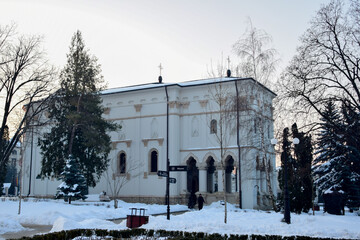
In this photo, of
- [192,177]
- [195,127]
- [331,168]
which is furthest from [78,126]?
[331,168]

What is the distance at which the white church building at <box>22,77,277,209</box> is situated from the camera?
33438 mm

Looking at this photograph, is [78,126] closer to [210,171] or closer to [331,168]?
[210,171]

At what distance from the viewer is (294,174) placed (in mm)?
24516

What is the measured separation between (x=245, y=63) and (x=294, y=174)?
26.0 feet

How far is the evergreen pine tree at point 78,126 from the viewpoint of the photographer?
3275 cm

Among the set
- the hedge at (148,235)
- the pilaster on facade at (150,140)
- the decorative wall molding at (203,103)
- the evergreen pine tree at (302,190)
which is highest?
the decorative wall molding at (203,103)

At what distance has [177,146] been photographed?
1419 inches

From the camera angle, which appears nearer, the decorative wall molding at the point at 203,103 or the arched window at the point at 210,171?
the decorative wall molding at the point at 203,103

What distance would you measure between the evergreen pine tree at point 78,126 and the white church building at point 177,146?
10.3 feet

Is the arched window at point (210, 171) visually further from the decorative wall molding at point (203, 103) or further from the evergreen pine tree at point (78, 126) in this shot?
the evergreen pine tree at point (78, 126)

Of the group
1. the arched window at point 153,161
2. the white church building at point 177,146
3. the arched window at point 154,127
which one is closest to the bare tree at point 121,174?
the white church building at point 177,146

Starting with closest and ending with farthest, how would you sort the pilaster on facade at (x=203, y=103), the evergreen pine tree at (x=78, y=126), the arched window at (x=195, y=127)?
1. the evergreen pine tree at (x=78, y=126)
2. the pilaster on facade at (x=203, y=103)
3. the arched window at (x=195, y=127)

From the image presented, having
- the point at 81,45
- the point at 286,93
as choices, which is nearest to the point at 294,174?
the point at 286,93

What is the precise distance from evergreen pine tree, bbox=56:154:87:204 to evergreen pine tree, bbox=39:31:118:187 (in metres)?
2.72
